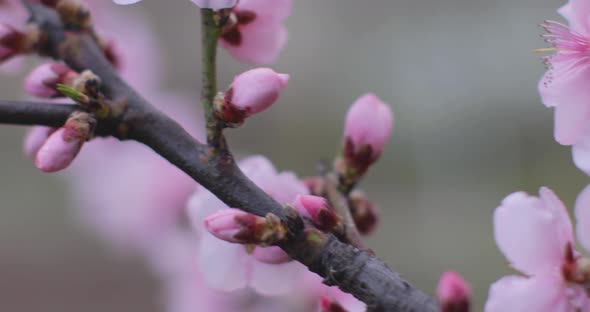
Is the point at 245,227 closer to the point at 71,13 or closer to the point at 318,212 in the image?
the point at 318,212

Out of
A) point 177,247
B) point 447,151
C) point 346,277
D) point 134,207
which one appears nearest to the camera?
point 346,277

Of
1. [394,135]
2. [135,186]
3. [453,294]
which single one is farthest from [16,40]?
[394,135]

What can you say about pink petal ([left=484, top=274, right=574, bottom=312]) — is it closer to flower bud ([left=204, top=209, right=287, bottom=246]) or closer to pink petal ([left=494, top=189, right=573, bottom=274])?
pink petal ([left=494, top=189, right=573, bottom=274])

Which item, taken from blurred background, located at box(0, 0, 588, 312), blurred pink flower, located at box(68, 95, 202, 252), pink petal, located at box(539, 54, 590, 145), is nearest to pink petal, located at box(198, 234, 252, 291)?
pink petal, located at box(539, 54, 590, 145)

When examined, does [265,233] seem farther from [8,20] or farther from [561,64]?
[8,20]

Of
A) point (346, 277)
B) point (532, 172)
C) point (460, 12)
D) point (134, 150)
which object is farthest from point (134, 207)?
point (460, 12)

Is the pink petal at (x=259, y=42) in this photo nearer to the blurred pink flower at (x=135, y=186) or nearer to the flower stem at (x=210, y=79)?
the flower stem at (x=210, y=79)

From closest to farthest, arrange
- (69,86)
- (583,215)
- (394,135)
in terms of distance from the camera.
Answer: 1. (583,215)
2. (69,86)
3. (394,135)
